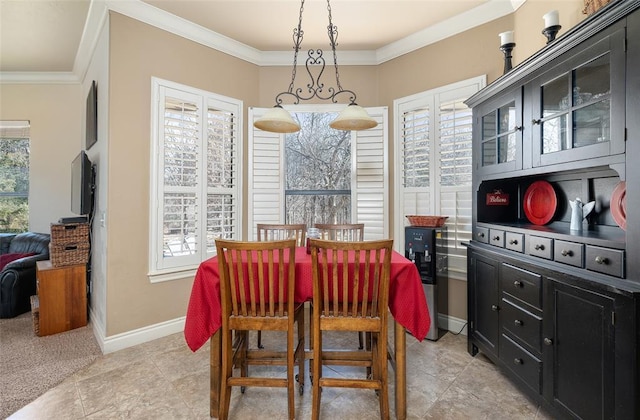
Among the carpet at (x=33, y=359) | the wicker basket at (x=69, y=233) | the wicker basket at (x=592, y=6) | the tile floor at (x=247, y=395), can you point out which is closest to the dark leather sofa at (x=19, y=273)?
the carpet at (x=33, y=359)

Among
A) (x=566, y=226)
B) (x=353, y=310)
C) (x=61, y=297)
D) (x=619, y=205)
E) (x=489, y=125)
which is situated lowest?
(x=61, y=297)

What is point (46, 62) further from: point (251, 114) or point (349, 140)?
point (349, 140)

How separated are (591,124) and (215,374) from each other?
2447 millimetres

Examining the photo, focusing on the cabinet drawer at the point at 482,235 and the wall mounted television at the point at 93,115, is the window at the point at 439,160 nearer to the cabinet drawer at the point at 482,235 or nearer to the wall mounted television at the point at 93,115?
the cabinet drawer at the point at 482,235

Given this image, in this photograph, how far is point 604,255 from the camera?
1389mm

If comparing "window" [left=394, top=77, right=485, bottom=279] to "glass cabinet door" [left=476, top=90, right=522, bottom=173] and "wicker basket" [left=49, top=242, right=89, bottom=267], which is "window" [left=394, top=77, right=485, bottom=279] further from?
"wicker basket" [left=49, top=242, right=89, bottom=267]

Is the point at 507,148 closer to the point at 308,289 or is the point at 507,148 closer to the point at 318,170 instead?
the point at 308,289

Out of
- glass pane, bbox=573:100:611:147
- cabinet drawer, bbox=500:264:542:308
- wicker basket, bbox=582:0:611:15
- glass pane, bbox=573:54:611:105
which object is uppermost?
wicker basket, bbox=582:0:611:15

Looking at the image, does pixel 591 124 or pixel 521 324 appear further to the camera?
pixel 521 324

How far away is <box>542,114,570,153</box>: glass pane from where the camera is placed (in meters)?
1.67

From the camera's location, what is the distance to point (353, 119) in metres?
2.17

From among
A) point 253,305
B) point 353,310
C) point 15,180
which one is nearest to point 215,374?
point 253,305

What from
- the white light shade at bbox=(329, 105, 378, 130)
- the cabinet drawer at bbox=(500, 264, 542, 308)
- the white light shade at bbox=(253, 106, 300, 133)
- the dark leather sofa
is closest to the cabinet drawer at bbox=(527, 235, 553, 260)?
the cabinet drawer at bbox=(500, 264, 542, 308)

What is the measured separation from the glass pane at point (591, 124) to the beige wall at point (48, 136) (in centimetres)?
550
